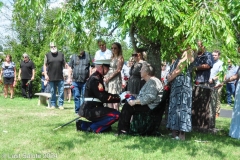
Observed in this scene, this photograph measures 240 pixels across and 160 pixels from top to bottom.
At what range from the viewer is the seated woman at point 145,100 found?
612 centimetres

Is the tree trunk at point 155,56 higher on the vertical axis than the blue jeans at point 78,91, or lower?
higher

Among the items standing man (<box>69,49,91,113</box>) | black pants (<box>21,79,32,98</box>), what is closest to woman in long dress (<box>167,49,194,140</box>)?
standing man (<box>69,49,91,113</box>)

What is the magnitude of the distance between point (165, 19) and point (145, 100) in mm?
2155

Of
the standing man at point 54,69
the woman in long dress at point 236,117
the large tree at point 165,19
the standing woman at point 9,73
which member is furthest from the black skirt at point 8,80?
the woman in long dress at point 236,117

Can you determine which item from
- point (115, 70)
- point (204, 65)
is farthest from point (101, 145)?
point (204, 65)

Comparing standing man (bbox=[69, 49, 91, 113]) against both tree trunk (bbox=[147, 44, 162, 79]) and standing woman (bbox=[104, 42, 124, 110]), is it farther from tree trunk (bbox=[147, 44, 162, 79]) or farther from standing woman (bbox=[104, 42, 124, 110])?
tree trunk (bbox=[147, 44, 162, 79])

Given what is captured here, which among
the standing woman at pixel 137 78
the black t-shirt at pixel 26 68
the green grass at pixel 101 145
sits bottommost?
the green grass at pixel 101 145

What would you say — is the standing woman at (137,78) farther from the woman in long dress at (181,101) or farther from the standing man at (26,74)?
the standing man at (26,74)

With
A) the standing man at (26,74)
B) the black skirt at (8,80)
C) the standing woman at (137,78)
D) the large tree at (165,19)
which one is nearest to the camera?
the large tree at (165,19)

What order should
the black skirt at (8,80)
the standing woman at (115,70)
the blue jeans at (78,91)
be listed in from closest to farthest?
1. the standing woman at (115,70)
2. the blue jeans at (78,91)
3. the black skirt at (8,80)

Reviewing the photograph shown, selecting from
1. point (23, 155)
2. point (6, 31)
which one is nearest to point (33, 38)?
point (6, 31)

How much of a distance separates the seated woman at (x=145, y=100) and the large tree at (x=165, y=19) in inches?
22.8

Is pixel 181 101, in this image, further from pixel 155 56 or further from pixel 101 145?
pixel 101 145

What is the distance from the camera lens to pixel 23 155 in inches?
192
